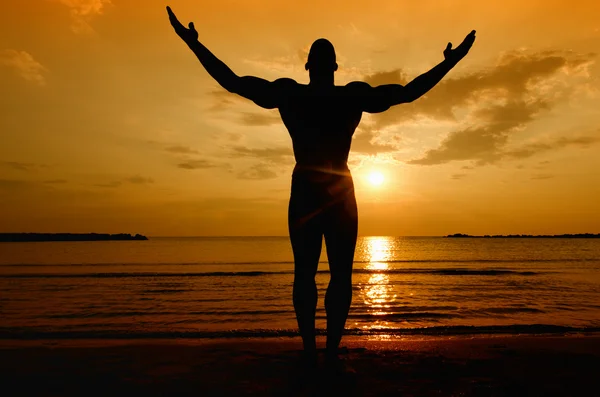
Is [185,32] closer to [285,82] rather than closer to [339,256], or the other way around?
[285,82]

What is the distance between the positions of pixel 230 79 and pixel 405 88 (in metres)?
1.56

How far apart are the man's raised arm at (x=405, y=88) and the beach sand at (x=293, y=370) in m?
2.58

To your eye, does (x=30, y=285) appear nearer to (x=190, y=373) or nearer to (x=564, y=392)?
(x=190, y=373)

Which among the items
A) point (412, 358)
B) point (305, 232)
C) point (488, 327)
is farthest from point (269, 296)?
point (305, 232)

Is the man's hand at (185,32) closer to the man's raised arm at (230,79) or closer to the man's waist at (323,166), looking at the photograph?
the man's raised arm at (230,79)

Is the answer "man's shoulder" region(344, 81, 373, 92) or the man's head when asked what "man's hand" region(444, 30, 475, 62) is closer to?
"man's shoulder" region(344, 81, 373, 92)

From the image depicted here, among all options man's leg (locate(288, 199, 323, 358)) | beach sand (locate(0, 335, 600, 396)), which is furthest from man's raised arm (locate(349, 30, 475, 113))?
beach sand (locate(0, 335, 600, 396))

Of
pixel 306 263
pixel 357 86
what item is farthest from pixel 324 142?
pixel 306 263

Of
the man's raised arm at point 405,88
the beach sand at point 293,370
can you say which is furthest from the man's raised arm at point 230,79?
the beach sand at point 293,370

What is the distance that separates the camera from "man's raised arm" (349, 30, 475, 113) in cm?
383

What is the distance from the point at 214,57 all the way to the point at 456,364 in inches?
168

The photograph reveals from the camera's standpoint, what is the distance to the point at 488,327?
30.0 feet

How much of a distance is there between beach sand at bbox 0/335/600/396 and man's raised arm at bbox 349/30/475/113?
2582 mm

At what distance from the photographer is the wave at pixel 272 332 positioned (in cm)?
845
